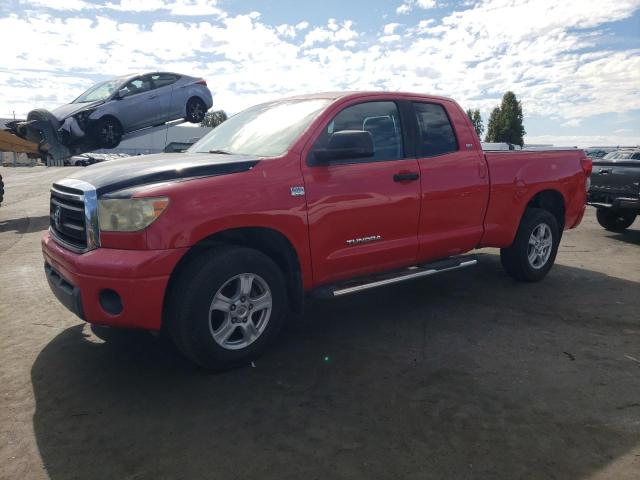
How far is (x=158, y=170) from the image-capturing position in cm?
321

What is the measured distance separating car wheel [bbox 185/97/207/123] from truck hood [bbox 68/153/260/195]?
36.7 feet

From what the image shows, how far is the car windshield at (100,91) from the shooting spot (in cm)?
1230

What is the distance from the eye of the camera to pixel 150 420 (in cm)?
277

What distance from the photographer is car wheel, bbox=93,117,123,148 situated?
12.0 metres

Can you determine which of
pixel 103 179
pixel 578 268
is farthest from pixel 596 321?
pixel 103 179

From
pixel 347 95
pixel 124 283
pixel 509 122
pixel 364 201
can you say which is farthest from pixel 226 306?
pixel 509 122

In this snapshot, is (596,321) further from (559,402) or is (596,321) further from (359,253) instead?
(359,253)

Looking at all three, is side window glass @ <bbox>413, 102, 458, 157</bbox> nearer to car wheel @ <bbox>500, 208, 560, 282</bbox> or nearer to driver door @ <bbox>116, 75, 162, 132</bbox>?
car wheel @ <bbox>500, 208, 560, 282</bbox>

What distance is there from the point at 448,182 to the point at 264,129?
1659 millimetres

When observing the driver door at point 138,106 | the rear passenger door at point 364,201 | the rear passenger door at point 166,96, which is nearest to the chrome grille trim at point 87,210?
the rear passenger door at point 364,201

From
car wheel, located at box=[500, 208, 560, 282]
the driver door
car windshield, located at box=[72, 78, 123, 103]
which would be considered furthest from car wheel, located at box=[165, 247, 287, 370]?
car windshield, located at box=[72, 78, 123, 103]

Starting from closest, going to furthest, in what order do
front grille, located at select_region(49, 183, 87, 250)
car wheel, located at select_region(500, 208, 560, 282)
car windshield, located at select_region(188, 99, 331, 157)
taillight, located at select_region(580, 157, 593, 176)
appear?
front grille, located at select_region(49, 183, 87, 250)
car windshield, located at select_region(188, 99, 331, 157)
car wheel, located at select_region(500, 208, 560, 282)
taillight, located at select_region(580, 157, 593, 176)

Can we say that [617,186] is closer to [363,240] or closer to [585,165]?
[585,165]

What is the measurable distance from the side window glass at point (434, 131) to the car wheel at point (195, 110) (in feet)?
35.7
